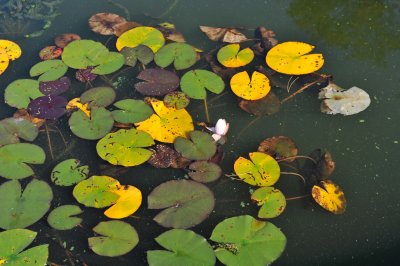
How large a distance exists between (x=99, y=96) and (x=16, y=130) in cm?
60

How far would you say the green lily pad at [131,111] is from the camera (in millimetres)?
2928

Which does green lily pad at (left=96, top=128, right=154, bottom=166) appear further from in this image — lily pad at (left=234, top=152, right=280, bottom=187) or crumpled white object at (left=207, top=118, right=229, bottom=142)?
lily pad at (left=234, top=152, right=280, bottom=187)

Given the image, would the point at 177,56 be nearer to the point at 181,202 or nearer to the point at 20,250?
the point at 181,202

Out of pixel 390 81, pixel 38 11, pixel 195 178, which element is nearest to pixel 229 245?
pixel 195 178

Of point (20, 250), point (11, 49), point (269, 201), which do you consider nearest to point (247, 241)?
point (269, 201)

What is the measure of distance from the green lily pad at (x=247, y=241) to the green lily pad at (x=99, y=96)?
1245 millimetres

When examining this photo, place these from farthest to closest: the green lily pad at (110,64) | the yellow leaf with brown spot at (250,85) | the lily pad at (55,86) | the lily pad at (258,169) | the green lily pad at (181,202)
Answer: the green lily pad at (110,64) → the lily pad at (55,86) → the yellow leaf with brown spot at (250,85) → the lily pad at (258,169) → the green lily pad at (181,202)

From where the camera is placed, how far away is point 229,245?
232 cm

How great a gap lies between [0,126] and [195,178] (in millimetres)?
1406

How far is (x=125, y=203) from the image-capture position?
2549mm

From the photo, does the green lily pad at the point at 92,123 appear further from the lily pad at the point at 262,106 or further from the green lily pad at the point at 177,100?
the lily pad at the point at 262,106

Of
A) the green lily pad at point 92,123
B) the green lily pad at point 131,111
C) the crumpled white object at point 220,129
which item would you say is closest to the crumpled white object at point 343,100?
the crumpled white object at point 220,129

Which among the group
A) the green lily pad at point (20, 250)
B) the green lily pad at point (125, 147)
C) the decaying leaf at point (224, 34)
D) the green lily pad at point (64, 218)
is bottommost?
the green lily pad at point (20, 250)

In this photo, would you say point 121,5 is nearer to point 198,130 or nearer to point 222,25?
point 222,25
